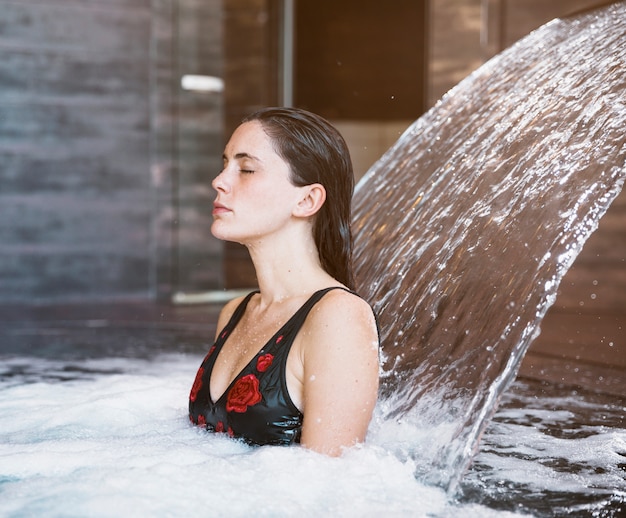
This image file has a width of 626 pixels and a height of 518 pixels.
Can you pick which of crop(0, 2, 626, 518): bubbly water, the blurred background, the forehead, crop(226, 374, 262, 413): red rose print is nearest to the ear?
the forehead

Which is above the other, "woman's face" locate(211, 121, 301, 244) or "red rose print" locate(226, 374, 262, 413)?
"woman's face" locate(211, 121, 301, 244)

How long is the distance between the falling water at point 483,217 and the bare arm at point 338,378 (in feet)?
0.70

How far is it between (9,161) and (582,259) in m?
4.21

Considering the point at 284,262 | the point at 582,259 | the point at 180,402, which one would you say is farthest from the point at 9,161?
the point at 284,262

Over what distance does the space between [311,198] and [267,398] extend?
396mm

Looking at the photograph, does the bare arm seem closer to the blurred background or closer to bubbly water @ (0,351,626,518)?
bubbly water @ (0,351,626,518)

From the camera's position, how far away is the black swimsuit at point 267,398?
66.3 inches

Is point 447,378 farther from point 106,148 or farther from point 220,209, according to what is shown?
point 106,148

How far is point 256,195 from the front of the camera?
1.76m

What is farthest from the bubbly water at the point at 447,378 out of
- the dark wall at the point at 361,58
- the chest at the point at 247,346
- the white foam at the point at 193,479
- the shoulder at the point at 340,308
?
the dark wall at the point at 361,58

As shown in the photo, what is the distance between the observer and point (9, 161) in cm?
661

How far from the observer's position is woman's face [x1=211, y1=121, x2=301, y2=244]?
176 cm

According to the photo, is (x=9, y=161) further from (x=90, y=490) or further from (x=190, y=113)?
(x=90, y=490)

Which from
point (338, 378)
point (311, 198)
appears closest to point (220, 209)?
point (311, 198)
